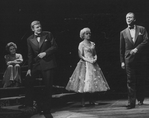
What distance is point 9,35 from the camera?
10.4 metres

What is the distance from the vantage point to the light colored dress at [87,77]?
725 cm

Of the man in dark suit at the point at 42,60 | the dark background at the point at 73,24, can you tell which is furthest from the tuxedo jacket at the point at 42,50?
the dark background at the point at 73,24

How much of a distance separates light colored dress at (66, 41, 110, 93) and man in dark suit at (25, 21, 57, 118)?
3.64 ft

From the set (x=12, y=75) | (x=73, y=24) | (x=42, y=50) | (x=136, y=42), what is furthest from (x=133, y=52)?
(x=73, y=24)

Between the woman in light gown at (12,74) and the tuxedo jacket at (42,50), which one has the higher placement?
the tuxedo jacket at (42,50)

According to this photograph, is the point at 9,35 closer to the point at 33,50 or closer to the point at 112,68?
the point at 112,68

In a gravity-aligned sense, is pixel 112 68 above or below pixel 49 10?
below

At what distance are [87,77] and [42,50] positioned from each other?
1.40 metres

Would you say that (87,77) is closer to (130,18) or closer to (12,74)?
(130,18)

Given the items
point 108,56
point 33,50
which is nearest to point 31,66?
point 33,50

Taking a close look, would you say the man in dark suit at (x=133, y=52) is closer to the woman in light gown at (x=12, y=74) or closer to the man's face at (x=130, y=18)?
the man's face at (x=130, y=18)

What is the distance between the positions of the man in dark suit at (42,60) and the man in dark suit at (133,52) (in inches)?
50.0

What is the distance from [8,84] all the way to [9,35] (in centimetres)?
217

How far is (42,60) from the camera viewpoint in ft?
20.1
